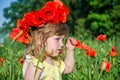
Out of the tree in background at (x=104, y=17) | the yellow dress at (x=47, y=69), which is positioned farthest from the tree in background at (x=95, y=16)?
the yellow dress at (x=47, y=69)

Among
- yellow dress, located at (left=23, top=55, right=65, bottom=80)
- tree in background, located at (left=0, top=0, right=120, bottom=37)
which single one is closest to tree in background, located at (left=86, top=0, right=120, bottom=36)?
tree in background, located at (left=0, top=0, right=120, bottom=37)

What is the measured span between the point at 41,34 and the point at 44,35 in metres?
0.02

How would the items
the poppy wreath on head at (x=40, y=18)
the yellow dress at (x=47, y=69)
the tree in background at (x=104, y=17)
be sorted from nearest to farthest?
1. the poppy wreath on head at (x=40, y=18)
2. the yellow dress at (x=47, y=69)
3. the tree in background at (x=104, y=17)

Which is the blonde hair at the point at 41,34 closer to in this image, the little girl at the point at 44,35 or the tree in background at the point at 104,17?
the little girl at the point at 44,35

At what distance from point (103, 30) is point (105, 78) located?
3972 centimetres

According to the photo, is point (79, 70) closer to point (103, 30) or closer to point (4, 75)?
point (4, 75)

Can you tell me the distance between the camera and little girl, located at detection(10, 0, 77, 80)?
4.05m

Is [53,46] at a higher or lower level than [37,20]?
lower

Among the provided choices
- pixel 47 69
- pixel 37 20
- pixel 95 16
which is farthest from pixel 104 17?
pixel 37 20

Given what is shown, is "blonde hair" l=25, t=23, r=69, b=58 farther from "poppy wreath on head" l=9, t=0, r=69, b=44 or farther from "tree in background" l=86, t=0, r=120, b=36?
"tree in background" l=86, t=0, r=120, b=36

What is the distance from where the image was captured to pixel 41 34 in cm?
420

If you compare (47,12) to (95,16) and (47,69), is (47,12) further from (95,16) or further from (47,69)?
(95,16)

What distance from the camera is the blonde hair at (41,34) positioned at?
416cm

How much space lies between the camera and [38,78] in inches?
157
